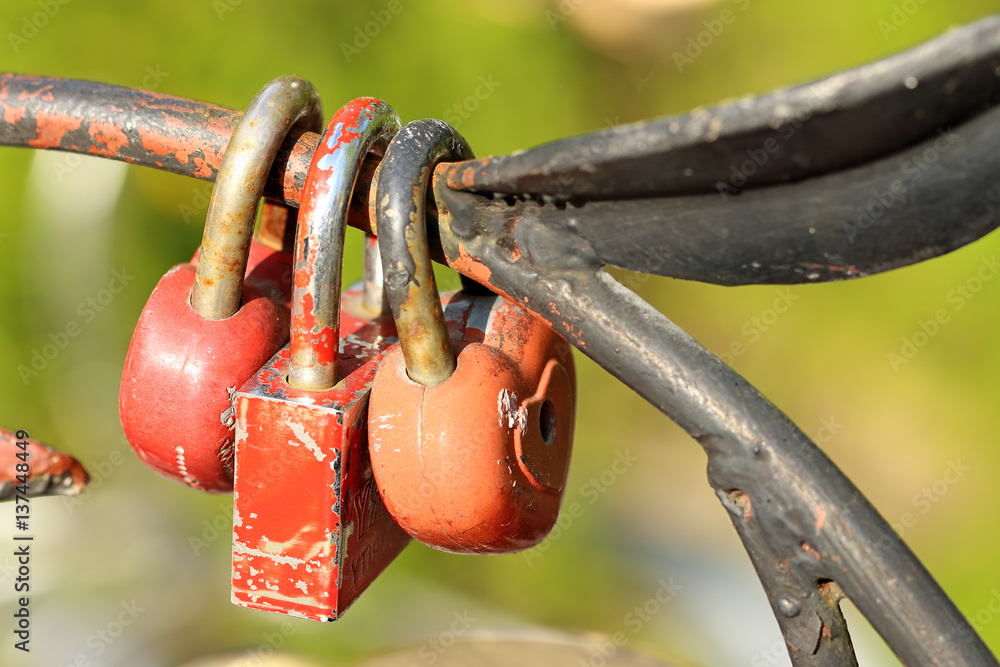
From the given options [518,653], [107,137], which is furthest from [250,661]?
[107,137]

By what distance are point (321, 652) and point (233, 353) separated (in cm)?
186

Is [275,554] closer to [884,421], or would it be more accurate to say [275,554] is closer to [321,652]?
[321,652]

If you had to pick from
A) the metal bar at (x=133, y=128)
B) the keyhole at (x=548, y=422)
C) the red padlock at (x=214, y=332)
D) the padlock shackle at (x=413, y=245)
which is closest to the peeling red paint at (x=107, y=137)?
the metal bar at (x=133, y=128)

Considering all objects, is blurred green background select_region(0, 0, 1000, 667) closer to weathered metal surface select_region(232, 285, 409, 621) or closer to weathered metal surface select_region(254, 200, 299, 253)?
weathered metal surface select_region(254, 200, 299, 253)

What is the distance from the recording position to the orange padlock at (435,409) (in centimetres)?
53

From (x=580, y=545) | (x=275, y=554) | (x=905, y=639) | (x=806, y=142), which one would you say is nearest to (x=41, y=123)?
(x=275, y=554)

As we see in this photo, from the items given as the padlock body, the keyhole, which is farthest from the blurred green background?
the keyhole

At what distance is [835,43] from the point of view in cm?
234

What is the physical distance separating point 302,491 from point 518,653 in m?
1.79

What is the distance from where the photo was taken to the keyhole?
25.3 inches

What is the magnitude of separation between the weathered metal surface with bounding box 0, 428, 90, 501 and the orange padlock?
1.30 ft

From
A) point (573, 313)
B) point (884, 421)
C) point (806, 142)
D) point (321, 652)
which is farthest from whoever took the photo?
point (884, 421)

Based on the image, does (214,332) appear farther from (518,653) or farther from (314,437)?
(518,653)

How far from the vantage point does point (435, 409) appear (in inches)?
21.5
